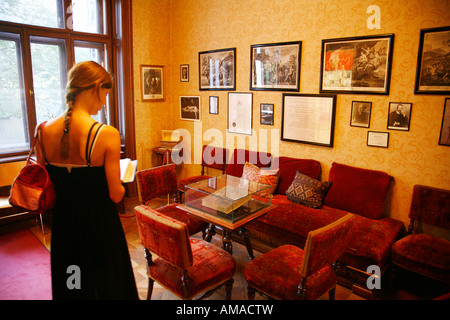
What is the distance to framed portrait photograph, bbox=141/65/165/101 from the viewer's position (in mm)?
5543

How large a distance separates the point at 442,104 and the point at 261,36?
Answer: 7.94 ft

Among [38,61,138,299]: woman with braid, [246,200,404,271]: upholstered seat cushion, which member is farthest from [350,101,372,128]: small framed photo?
[38,61,138,299]: woman with braid

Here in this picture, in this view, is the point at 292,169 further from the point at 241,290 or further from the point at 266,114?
the point at 241,290

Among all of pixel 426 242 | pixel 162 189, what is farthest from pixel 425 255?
pixel 162 189

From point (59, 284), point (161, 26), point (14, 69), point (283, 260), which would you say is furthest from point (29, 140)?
point (283, 260)

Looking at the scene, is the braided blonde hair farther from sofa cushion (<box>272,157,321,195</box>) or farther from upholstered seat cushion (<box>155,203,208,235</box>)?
sofa cushion (<box>272,157,321,195</box>)

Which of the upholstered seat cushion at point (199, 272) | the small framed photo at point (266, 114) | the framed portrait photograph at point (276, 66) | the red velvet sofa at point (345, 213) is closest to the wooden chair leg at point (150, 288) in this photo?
the upholstered seat cushion at point (199, 272)

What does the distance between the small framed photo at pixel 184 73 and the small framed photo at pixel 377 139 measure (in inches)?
129

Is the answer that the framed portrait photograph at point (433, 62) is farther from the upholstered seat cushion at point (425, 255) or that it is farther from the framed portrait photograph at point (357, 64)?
the upholstered seat cushion at point (425, 255)

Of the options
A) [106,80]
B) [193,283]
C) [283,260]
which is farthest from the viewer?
[283,260]

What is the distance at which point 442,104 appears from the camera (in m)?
3.16

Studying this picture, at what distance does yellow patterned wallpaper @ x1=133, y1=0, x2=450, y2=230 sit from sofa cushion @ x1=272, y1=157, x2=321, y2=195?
135mm

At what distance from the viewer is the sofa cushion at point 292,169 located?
407 cm
